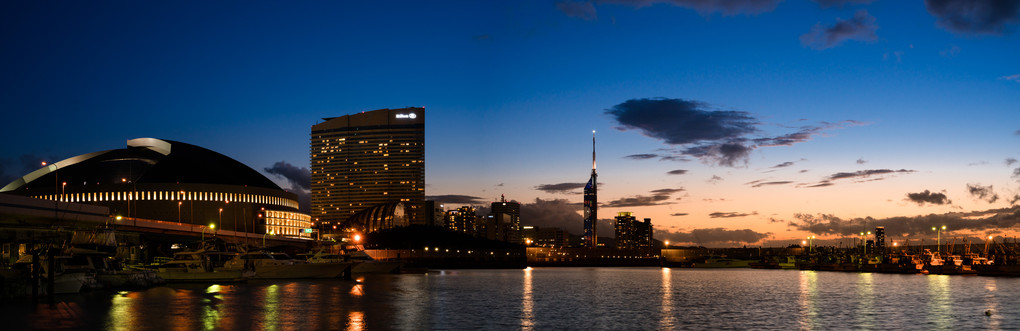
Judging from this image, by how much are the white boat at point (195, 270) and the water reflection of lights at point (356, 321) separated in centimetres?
5080

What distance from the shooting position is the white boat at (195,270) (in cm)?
10062

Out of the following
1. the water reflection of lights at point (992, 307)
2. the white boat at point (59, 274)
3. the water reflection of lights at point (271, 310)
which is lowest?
the water reflection of lights at point (992, 307)

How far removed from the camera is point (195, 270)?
101375 millimetres

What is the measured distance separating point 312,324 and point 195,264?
191 ft

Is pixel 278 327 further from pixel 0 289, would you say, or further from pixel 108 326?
pixel 0 289

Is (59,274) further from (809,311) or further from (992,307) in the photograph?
(992,307)

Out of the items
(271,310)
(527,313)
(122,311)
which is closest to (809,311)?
(527,313)

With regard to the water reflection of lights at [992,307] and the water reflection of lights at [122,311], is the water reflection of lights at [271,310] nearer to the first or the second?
the water reflection of lights at [122,311]

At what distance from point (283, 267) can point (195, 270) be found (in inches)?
672

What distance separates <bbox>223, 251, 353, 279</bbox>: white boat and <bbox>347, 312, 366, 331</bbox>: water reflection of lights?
5664 centimetres

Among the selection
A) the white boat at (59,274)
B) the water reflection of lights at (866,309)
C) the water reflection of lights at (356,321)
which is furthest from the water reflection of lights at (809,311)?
the white boat at (59,274)

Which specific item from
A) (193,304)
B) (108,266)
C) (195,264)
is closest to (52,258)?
(193,304)

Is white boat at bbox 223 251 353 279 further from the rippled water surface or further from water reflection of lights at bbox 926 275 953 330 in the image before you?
water reflection of lights at bbox 926 275 953 330

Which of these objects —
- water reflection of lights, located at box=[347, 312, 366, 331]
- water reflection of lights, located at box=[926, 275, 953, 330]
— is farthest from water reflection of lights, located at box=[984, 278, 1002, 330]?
water reflection of lights, located at box=[347, 312, 366, 331]
